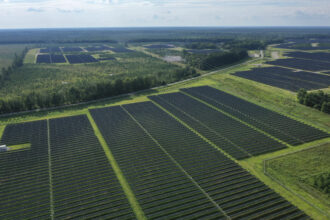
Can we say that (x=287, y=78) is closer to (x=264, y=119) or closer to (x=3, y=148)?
(x=264, y=119)

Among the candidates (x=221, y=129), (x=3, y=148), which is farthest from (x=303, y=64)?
(x=3, y=148)

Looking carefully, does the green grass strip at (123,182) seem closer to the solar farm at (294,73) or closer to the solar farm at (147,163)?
the solar farm at (147,163)

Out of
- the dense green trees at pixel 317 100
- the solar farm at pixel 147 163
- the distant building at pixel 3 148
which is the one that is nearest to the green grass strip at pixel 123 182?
the solar farm at pixel 147 163

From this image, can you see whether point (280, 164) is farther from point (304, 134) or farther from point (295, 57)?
point (295, 57)

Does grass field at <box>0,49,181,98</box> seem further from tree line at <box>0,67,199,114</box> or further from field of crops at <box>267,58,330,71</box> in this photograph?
field of crops at <box>267,58,330,71</box>

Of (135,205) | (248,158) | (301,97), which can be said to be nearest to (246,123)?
(248,158)

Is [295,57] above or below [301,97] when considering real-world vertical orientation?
above

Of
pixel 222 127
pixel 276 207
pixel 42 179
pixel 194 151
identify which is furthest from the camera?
pixel 222 127
